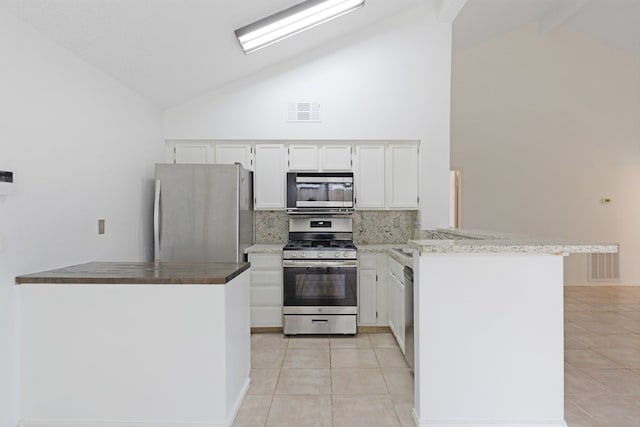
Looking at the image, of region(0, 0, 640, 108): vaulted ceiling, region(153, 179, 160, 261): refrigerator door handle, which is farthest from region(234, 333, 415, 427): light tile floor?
region(0, 0, 640, 108): vaulted ceiling

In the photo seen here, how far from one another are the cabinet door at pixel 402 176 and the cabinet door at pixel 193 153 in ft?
6.52

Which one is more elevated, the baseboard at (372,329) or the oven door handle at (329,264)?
the oven door handle at (329,264)

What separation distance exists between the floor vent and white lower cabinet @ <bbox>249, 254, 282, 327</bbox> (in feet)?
18.3

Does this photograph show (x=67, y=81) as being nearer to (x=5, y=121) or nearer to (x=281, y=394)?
(x=5, y=121)

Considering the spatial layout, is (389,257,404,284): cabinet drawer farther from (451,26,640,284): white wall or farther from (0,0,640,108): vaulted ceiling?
(451,26,640,284): white wall

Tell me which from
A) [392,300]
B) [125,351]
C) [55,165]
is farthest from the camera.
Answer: [392,300]

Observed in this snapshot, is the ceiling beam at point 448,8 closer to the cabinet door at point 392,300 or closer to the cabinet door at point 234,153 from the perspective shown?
the cabinet door at point 234,153

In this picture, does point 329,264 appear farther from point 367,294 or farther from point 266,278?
point 266,278

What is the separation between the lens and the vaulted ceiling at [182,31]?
2.62 meters

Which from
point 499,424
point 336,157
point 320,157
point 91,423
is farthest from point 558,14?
point 91,423

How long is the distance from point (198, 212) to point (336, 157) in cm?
162

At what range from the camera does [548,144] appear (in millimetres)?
7207

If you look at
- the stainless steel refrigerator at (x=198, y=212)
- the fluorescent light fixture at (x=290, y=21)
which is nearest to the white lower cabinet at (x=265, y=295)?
the stainless steel refrigerator at (x=198, y=212)

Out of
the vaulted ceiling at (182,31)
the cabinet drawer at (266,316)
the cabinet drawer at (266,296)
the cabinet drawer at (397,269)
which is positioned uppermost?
the vaulted ceiling at (182,31)
